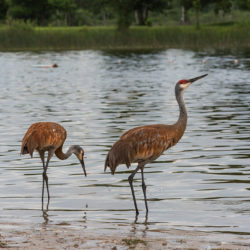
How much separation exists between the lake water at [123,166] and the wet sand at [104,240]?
1.17ft

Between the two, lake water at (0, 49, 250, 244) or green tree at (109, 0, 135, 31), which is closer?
lake water at (0, 49, 250, 244)

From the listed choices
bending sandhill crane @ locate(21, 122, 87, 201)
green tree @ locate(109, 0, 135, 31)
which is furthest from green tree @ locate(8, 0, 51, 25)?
bending sandhill crane @ locate(21, 122, 87, 201)

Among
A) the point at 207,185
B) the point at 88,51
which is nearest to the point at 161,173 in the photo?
the point at 207,185

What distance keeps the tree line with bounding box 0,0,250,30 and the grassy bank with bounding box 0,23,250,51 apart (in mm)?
10956

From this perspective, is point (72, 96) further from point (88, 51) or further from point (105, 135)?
point (88, 51)

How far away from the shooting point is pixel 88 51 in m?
69.2

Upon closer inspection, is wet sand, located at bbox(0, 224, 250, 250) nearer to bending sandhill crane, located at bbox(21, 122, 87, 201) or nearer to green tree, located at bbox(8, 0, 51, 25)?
bending sandhill crane, located at bbox(21, 122, 87, 201)

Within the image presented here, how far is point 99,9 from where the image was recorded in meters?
124

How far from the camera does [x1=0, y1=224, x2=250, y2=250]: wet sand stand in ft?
25.5

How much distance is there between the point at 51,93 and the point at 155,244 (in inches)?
958

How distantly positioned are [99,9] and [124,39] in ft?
189

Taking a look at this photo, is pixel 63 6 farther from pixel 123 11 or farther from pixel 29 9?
pixel 123 11

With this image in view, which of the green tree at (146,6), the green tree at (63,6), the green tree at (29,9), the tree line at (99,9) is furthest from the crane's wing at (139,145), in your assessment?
the green tree at (29,9)

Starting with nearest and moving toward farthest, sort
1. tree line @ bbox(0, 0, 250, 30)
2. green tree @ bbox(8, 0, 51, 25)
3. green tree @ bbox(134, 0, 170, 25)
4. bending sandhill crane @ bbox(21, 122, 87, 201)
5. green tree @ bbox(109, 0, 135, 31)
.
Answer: bending sandhill crane @ bbox(21, 122, 87, 201), green tree @ bbox(109, 0, 135, 31), tree line @ bbox(0, 0, 250, 30), green tree @ bbox(134, 0, 170, 25), green tree @ bbox(8, 0, 51, 25)
